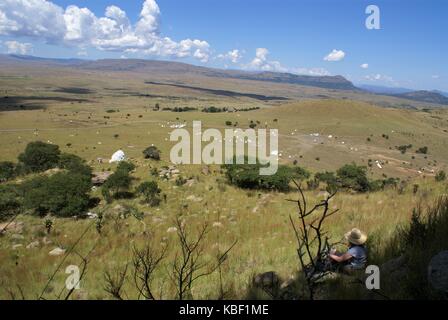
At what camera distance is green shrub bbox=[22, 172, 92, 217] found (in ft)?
37.5

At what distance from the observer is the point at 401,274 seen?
3.97 metres

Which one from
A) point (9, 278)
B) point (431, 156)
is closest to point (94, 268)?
point (9, 278)

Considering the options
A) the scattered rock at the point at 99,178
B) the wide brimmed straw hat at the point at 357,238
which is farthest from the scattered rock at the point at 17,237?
the wide brimmed straw hat at the point at 357,238

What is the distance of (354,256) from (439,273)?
5.74ft

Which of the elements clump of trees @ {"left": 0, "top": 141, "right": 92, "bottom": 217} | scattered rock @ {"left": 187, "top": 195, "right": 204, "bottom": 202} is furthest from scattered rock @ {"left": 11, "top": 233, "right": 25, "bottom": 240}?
scattered rock @ {"left": 187, "top": 195, "right": 204, "bottom": 202}

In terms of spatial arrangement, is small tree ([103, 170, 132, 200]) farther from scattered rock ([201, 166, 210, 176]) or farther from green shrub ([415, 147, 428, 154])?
green shrub ([415, 147, 428, 154])

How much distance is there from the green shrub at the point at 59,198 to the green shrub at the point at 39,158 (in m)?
10.2

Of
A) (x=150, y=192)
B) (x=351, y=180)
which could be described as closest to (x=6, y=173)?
(x=150, y=192)

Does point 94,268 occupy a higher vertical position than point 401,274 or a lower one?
lower

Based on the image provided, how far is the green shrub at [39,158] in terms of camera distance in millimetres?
21859

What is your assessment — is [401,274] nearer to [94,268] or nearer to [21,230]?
[94,268]
